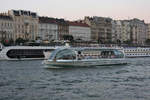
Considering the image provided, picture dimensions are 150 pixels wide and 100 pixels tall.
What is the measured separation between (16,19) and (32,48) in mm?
35697

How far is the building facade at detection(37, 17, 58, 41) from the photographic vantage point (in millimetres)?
111062

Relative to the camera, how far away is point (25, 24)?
105 m

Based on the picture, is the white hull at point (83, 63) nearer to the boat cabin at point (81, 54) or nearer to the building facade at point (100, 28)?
the boat cabin at point (81, 54)

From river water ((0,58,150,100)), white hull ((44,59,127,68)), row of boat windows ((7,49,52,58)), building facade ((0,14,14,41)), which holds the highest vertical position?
building facade ((0,14,14,41))

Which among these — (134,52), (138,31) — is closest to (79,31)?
(134,52)

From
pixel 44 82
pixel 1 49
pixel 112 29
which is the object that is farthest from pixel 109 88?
pixel 112 29

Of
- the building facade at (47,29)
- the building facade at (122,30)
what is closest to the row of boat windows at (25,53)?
the building facade at (47,29)

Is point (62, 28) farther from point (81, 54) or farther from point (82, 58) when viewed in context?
point (82, 58)

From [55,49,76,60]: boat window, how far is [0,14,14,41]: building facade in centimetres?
5589

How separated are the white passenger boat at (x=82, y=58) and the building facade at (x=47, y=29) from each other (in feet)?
205

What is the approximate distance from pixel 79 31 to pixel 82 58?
8303 centimetres

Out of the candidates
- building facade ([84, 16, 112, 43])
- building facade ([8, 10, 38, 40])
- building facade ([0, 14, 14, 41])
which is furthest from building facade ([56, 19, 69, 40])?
building facade ([0, 14, 14, 41])

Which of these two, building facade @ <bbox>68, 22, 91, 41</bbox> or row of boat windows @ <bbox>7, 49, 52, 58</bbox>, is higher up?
building facade @ <bbox>68, 22, 91, 41</bbox>

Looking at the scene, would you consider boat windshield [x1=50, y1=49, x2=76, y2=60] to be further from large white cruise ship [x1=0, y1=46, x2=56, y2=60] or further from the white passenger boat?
large white cruise ship [x1=0, y1=46, x2=56, y2=60]
